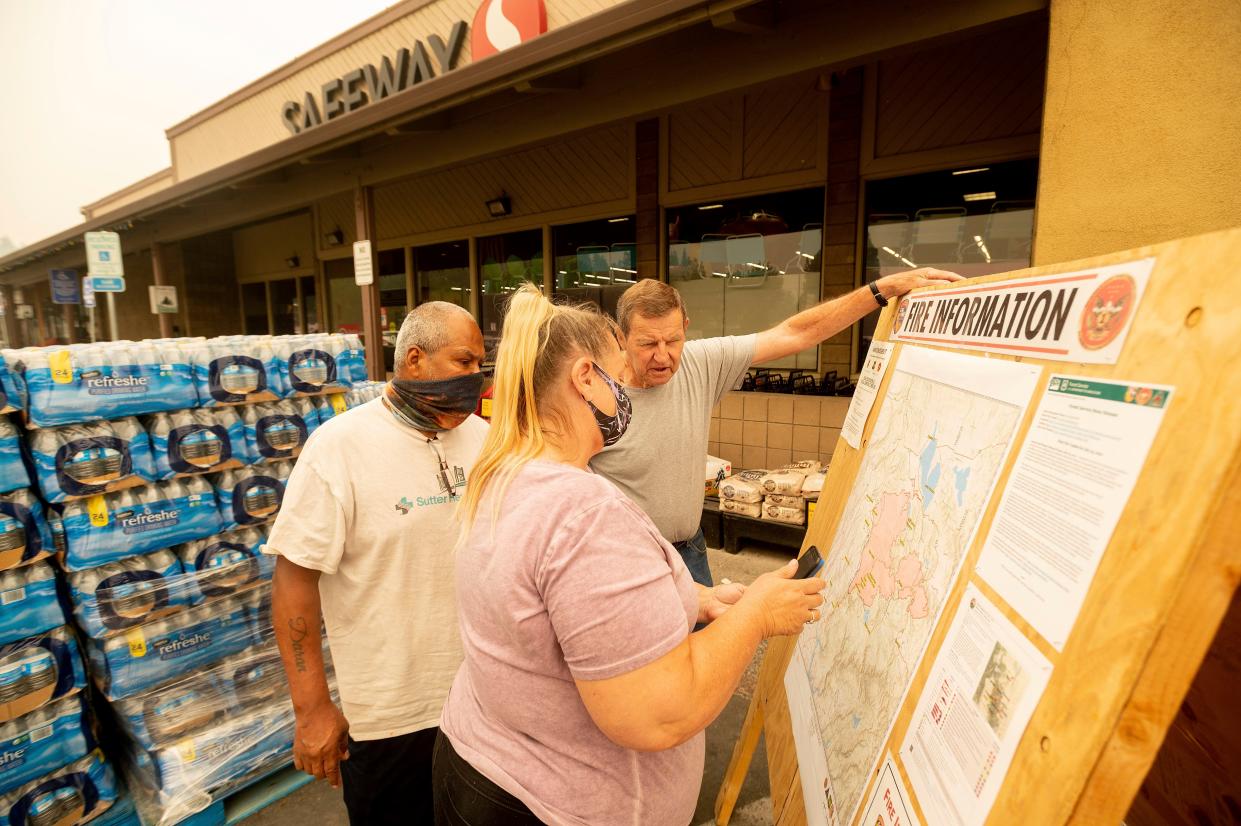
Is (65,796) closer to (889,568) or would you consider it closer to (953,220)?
(889,568)

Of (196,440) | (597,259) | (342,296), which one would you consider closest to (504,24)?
(597,259)

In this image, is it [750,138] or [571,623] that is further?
[750,138]

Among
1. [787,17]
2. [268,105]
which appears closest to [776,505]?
[787,17]

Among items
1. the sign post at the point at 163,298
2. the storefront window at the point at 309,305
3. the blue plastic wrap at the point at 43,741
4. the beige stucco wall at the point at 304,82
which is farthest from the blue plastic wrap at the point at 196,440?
the storefront window at the point at 309,305

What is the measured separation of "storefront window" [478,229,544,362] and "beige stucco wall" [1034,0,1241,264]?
6.55m

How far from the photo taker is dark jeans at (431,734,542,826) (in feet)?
3.72

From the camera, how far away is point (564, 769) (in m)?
1.10

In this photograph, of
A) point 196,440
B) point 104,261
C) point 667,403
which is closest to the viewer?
point 667,403

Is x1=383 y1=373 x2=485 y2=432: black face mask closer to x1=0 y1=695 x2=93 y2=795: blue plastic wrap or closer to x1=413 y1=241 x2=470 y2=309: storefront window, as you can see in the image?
x1=0 y1=695 x2=93 y2=795: blue plastic wrap

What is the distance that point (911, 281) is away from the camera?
74.0 inches

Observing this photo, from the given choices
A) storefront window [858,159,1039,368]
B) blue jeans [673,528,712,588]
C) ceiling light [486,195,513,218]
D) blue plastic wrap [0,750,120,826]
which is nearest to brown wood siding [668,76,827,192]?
storefront window [858,159,1039,368]

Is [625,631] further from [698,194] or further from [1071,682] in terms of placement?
[698,194]

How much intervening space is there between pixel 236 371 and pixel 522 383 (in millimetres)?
2309

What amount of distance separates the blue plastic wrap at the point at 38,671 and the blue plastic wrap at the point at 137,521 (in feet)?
0.97
